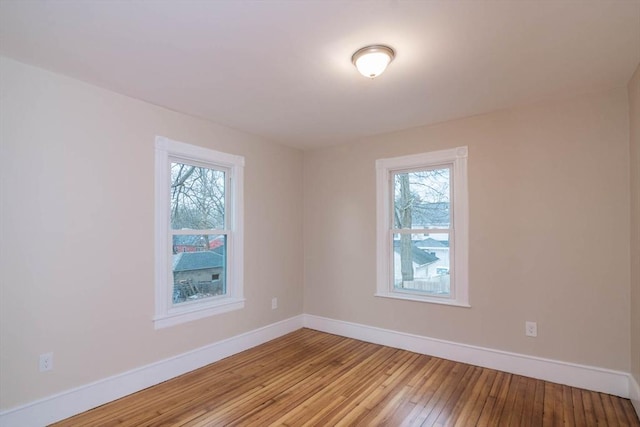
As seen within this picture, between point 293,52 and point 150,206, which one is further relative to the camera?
point 150,206

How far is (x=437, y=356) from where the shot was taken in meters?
3.58

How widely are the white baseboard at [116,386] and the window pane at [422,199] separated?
230cm

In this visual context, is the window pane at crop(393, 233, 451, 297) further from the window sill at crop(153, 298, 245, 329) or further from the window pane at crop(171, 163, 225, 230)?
the window pane at crop(171, 163, 225, 230)

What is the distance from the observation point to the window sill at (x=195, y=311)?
310 cm

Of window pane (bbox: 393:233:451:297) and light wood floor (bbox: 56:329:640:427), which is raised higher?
window pane (bbox: 393:233:451:297)

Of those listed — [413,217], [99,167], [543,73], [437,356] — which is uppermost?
[543,73]

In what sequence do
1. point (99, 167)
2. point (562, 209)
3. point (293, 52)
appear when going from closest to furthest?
point (293, 52), point (99, 167), point (562, 209)

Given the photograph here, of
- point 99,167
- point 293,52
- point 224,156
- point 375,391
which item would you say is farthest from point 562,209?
point 99,167

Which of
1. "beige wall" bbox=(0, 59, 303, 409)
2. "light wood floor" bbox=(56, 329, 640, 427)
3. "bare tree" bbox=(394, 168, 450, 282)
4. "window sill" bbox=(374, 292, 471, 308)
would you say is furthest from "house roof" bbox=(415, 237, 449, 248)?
"beige wall" bbox=(0, 59, 303, 409)

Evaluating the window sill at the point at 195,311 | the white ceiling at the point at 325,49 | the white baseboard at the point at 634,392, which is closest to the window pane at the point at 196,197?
the white ceiling at the point at 325,49

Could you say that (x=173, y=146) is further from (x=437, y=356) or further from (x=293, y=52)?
(x=437, y=356)

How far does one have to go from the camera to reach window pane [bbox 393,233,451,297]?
3.67 meters

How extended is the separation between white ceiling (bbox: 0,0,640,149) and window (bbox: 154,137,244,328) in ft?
2.05

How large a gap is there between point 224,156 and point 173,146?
61 centimetres
